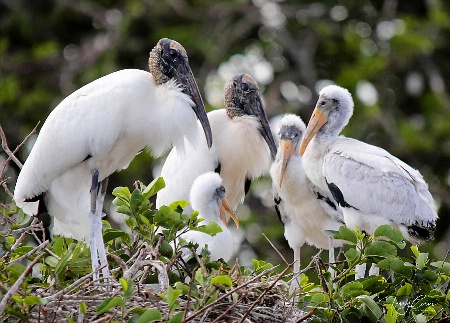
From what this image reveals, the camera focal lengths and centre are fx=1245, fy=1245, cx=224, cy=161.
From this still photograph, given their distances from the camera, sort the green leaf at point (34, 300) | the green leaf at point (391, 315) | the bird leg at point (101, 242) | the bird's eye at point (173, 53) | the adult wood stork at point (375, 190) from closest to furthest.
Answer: the green leaf at point (34, 300) → the green leaf at point (391, 315) → the bird leg at point (101, 242) → the bird's eye at point (173, 53) → the adult wood stork at point (375, 190)

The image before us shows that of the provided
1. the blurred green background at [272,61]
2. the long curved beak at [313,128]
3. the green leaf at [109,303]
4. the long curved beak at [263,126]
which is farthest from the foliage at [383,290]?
the blurred green background at [272,61]

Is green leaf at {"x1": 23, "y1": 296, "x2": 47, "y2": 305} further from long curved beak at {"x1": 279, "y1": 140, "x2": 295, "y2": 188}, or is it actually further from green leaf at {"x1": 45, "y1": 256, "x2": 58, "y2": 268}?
long curved beak at {"x1": 279, "y1": 140, "x2": 295, "y2": 188}

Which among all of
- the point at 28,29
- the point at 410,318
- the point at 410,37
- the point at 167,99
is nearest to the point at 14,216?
the point at 167,99

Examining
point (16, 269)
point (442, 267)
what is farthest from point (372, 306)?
point (16, 269)

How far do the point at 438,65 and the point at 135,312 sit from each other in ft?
28.5

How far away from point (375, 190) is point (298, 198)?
49 centimetres

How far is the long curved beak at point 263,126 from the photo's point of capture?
27.8ft

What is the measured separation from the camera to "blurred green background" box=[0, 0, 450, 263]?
40.2ft

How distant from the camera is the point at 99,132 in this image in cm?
684

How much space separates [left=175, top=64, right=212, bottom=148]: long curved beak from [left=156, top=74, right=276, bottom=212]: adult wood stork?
920mm

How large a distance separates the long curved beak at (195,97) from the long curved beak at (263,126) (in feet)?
4.38

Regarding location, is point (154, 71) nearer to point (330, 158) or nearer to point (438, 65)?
point (330, 158)

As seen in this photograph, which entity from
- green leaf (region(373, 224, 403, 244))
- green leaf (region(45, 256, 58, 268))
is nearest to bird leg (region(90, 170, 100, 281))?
green leaf (region(45, 256, 58, 268))

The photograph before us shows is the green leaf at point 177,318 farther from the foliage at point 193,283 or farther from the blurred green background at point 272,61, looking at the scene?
the blurred green background at point 272,61
